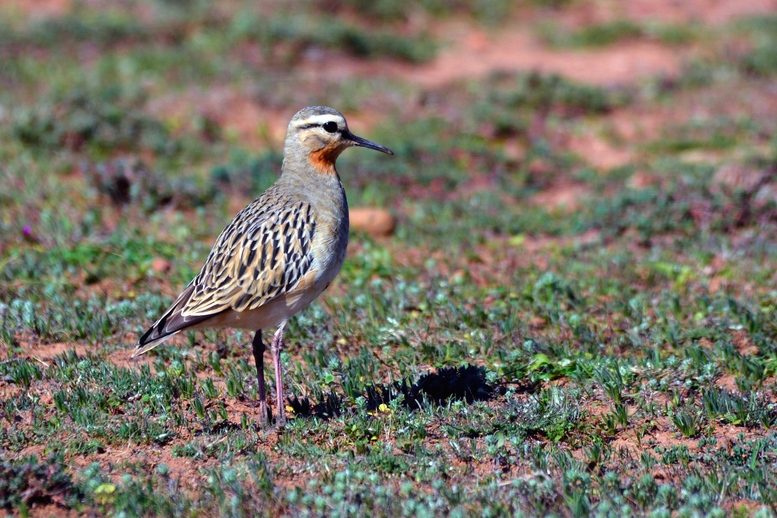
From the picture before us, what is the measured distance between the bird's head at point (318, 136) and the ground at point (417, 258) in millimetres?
1455

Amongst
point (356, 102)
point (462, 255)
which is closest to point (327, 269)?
point (462, 255)

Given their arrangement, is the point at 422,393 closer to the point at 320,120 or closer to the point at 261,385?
the point at 261,385

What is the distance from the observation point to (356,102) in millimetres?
14664

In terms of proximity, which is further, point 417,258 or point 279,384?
point 417,258

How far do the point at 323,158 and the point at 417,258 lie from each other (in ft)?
9.48

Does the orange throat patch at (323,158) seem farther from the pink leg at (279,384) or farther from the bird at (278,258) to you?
the pink leg at (279,384)

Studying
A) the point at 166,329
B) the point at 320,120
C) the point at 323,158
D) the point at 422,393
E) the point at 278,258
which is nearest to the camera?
the point at 166,329

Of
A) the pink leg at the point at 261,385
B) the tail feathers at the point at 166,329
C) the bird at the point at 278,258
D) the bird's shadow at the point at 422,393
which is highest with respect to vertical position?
the bird at the point at 278,258

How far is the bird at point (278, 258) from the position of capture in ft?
23.1

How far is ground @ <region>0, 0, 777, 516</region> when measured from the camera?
646 centimetres

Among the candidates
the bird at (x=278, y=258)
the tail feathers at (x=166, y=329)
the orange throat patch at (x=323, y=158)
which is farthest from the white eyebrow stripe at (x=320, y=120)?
the tail feathers at (x=166, y=329)

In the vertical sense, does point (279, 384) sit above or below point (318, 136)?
below

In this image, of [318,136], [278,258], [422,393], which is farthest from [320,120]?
[422,393]

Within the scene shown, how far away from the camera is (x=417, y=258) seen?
10477 mm
